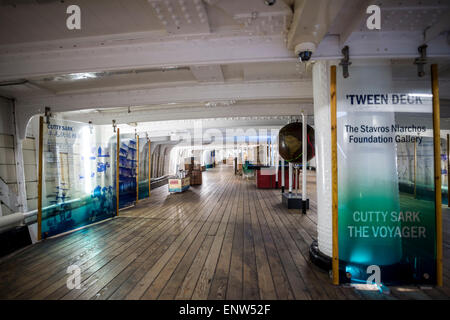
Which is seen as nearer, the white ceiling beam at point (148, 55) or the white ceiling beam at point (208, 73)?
the white ceiling beam at point (148, 55)

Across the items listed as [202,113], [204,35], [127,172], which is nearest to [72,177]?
[127,172]

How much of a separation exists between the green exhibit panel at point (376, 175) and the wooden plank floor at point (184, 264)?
0.34 metres

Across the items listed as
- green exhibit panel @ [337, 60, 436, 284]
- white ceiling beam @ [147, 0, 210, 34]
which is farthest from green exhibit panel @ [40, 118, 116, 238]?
green exhibit panel @ [337, 60, 436, 284]

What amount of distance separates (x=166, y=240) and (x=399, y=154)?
3.55 metres

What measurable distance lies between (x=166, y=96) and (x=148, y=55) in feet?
4.65

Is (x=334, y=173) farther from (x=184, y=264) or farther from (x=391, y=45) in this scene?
(x=184, y=264)

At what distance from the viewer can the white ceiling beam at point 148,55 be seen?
215 cm

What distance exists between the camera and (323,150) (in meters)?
2.45

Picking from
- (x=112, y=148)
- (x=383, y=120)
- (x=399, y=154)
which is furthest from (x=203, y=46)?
(x=112, y=148)

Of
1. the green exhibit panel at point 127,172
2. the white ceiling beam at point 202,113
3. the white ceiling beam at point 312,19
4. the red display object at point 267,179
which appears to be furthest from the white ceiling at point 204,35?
the red display object at point 267,179

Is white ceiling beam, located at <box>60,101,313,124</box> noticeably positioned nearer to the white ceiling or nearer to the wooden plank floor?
the white ceiling

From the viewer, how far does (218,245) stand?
3.22 meters

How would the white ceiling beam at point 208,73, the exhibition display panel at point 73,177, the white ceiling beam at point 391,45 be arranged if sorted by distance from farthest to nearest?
the exhibition display panel at point 73,177 < the white ceiling beam at point 208,73 < the white ceiling beam at point 391,45

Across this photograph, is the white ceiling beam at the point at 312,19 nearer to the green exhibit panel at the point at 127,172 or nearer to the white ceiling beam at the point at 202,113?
the white ceiling beam at the point at 202,113
